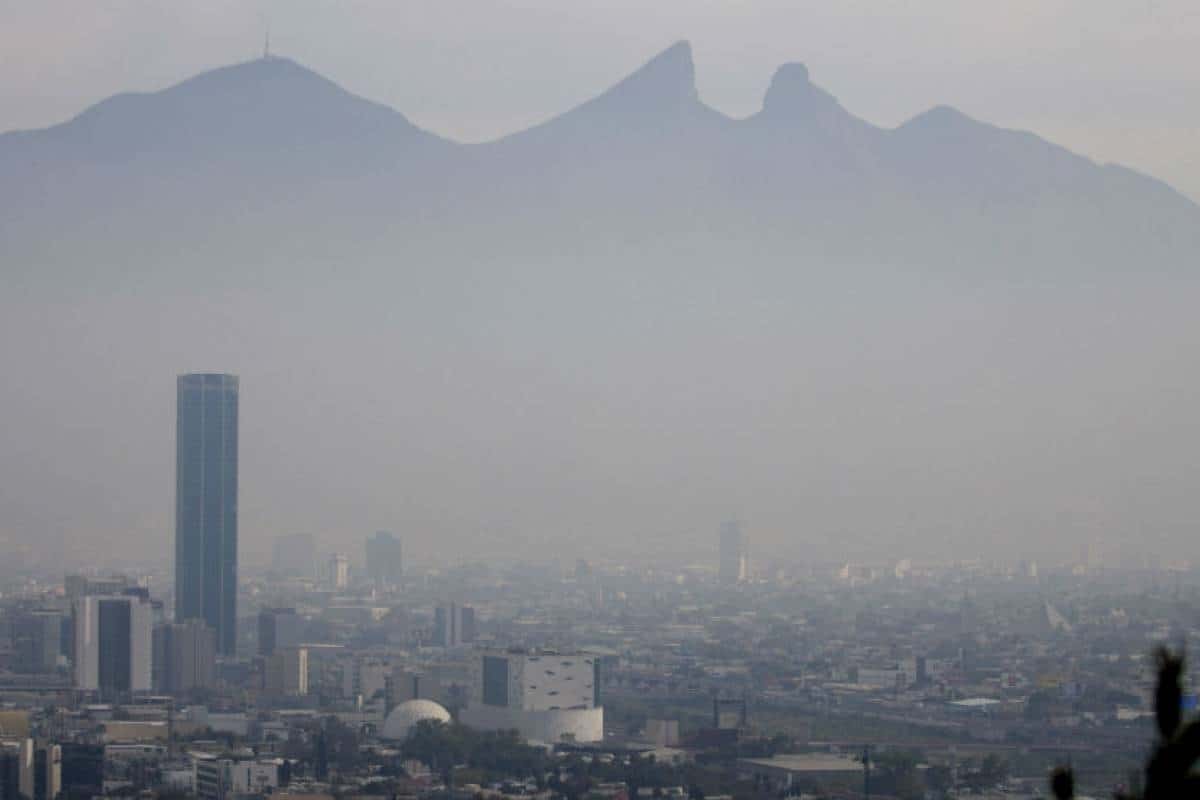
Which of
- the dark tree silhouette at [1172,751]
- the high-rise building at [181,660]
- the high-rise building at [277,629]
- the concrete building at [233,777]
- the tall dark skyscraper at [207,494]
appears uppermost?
the tall dark skyscraper at [207,494]

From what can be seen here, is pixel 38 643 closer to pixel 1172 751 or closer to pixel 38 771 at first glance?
pixel 38 771

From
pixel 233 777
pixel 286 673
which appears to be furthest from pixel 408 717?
pixel 286 673

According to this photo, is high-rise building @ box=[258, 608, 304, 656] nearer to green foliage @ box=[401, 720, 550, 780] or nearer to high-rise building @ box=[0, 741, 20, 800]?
green foliage @ box=[401, 720, 550, 780]

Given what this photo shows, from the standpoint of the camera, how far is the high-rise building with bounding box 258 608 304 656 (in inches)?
2032

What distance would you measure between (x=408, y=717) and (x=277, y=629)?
1715 centimetres

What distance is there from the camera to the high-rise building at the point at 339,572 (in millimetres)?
69938

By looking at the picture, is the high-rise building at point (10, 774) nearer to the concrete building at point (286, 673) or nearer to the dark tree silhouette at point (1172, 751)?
the concrete building at point (286, 673)

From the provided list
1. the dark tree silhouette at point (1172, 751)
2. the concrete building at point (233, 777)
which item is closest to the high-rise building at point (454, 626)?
the concrete building at point (233, 777)

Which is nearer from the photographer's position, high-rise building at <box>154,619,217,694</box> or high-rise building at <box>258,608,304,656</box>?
high-rise building at <box>154,619,217,694</box>

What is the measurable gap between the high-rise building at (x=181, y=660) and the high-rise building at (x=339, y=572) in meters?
22.3

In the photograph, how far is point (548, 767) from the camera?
32.1 m

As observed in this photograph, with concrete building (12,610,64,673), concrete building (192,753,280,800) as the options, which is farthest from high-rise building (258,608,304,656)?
concrete building (192,753,280,800)

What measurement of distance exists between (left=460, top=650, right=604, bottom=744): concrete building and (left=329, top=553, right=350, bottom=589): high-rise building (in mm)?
29701

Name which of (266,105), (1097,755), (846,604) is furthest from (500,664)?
(266,105)
